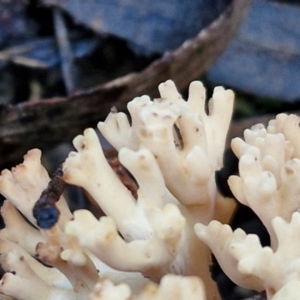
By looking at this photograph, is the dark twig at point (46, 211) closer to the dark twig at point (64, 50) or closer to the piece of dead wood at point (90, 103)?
the piece of dead wood at point (90, 103)

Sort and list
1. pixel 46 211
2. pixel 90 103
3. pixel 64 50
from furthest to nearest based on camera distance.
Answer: pixel 64 50 → pixel 90 103 → pixel 46 211

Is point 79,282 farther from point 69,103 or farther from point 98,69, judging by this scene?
point 98,69

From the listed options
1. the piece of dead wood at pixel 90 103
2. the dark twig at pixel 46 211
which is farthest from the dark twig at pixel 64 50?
the dark twig at pixel 46 211

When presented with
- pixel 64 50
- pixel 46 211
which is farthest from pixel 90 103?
pixel 46 211

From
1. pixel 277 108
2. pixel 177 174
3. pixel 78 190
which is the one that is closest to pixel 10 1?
pixel 78 190

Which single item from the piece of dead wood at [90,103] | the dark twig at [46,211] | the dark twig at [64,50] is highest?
the dark twig at [46,211]

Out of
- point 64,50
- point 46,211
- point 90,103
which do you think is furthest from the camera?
point 64,50

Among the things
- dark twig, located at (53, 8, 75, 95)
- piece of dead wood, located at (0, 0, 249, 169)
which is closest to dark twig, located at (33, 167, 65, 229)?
piece of dead wood, located at (0, 0, 249, 169)

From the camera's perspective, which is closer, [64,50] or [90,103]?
[90,103]

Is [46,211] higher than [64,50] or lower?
higher

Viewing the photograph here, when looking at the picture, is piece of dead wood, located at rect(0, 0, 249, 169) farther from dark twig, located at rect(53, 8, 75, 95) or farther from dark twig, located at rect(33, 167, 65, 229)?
dark twig, located at rect(33, 167, 65, 229)

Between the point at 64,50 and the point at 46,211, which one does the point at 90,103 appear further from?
the point at 46,211
